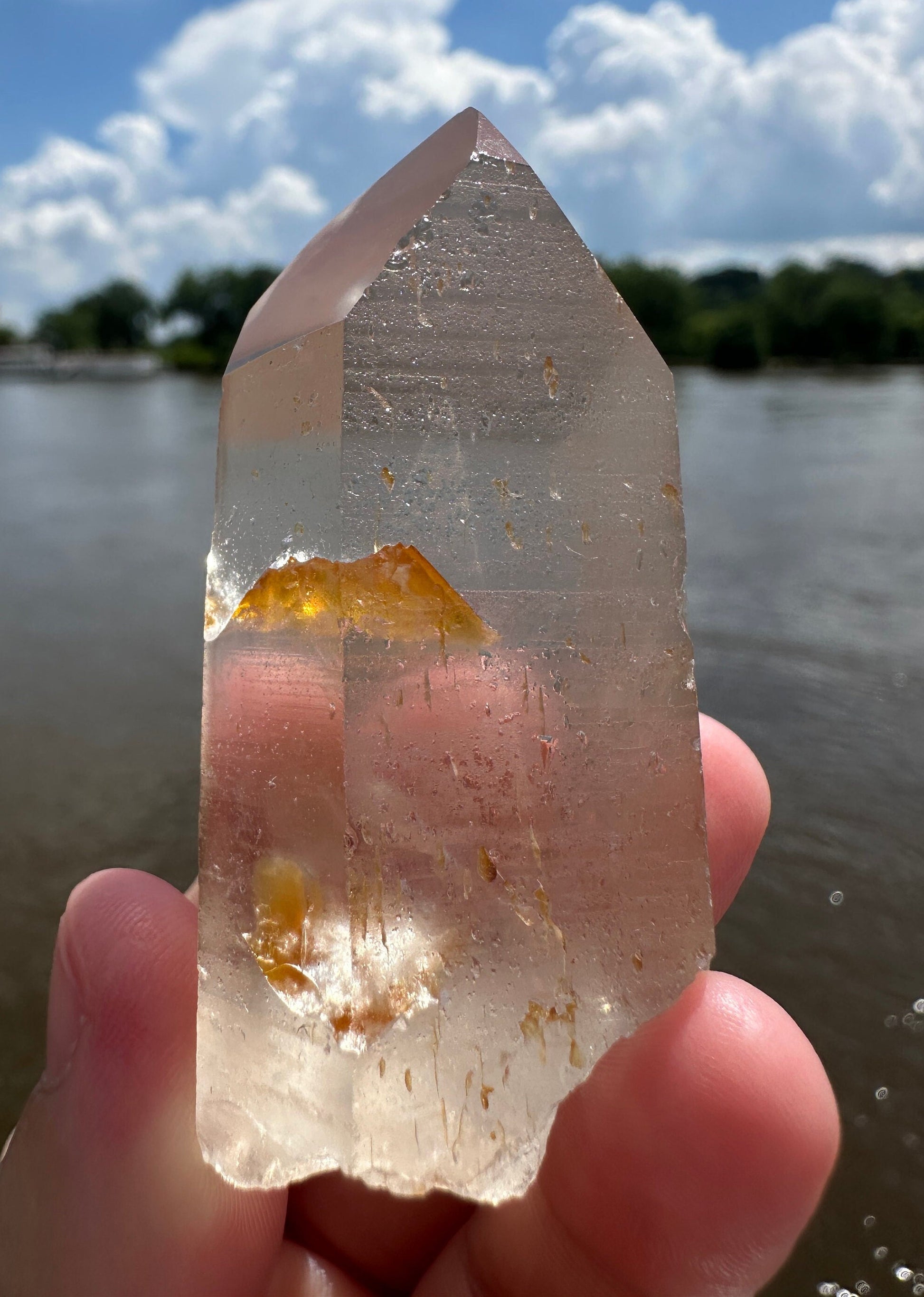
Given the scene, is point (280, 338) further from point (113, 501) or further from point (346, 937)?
point (113, 501)

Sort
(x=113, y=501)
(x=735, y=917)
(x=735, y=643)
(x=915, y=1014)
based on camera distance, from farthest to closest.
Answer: (x=113, y=501) → (x=735, y=643) → (x=735, y=917) → (x=915, y=1014)

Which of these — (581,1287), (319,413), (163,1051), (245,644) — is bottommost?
(581,1287)

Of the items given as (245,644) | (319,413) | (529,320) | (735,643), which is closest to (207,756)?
(245,644)

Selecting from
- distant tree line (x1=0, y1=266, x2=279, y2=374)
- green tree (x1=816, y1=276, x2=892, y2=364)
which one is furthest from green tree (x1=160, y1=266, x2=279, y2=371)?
green tree (x1=816, y1=276, x2=892, y2=364)

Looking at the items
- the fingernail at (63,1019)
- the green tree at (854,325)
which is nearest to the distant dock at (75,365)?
the green tree at (854,325)

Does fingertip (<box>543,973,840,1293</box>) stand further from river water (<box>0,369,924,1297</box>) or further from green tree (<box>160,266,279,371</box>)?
green tree (<box>160,266,279,371</box>)
